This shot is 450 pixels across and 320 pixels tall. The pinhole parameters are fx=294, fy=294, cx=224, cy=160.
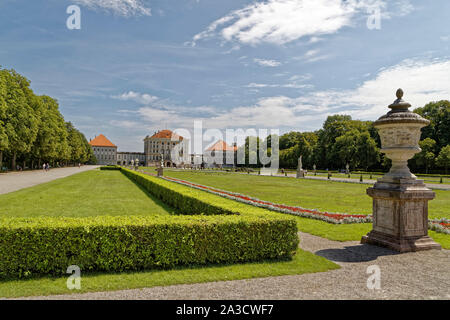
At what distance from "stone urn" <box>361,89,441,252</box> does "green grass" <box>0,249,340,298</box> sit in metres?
2.05

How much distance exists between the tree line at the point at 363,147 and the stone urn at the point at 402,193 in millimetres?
35190

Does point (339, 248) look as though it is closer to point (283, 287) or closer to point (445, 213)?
point (283, 287)

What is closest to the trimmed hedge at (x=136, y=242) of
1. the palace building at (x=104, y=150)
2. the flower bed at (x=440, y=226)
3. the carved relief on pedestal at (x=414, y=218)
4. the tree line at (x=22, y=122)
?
the carved relief on pedestal at (x=414, y=218)

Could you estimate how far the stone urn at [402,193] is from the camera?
6.58 m

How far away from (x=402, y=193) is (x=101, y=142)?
504 feet

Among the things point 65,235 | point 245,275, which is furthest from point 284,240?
point 65,235

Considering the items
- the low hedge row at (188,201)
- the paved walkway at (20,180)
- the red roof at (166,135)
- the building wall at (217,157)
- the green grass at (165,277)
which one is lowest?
the paved walkway at (20,180)

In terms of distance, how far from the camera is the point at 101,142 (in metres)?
145

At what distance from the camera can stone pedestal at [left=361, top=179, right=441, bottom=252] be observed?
21.5 ft

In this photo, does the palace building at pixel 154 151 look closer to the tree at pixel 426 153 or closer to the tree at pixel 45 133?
the tree at pixel 45 133

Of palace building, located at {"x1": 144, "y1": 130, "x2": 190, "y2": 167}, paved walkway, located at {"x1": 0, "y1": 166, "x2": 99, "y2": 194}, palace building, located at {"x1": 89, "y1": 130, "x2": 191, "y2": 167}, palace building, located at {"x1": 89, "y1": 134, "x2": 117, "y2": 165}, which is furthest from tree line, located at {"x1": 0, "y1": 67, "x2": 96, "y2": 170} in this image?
palace building, located at {"x1": 89, "y1": 134, "x2": 117, "y2": 165}

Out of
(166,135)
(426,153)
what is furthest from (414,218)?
(166,135)

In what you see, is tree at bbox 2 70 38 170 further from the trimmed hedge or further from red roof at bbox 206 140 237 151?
red roof at bbox 206 140 237 151
